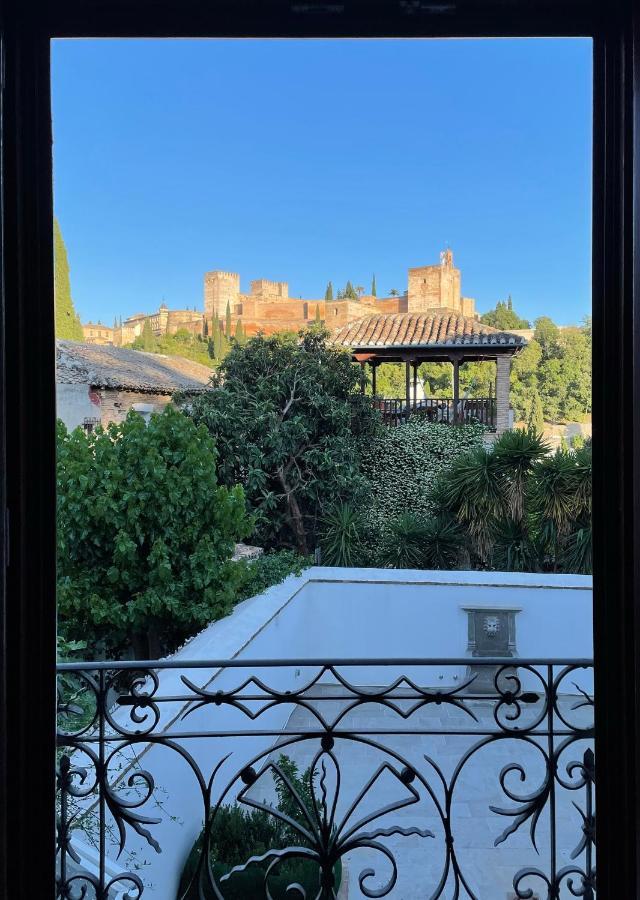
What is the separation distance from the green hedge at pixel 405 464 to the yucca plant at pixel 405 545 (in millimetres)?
1040

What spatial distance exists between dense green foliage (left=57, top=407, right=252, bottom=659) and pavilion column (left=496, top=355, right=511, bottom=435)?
260 inches

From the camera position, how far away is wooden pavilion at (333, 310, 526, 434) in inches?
403

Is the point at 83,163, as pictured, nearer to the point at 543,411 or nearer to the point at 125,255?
the point at 125,255

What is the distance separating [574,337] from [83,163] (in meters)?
12.3

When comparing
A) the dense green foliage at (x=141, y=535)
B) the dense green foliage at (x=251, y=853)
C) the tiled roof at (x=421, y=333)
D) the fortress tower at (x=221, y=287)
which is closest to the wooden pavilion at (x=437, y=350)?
the tiled roof at (x=421, y=333)

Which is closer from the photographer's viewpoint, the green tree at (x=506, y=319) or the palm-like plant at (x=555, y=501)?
the palm-like plant at (x=555, y=501)

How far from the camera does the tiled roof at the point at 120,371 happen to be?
894 centimetres

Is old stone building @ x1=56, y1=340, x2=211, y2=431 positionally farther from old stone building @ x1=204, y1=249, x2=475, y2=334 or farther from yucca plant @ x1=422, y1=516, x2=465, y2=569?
old stone building @ x1=204, y1=249, x2=475, y2=334

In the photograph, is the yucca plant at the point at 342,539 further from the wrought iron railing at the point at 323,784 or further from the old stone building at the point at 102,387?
the old stone building at the point at 102,387

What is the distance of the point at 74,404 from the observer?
29.1 feet

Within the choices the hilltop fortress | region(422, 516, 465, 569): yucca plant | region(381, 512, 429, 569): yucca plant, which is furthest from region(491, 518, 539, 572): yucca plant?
the hilltop fortress
